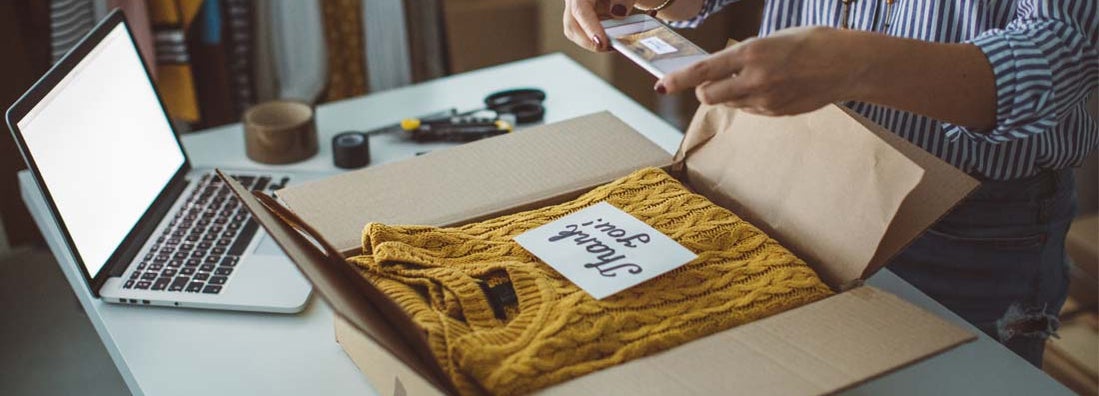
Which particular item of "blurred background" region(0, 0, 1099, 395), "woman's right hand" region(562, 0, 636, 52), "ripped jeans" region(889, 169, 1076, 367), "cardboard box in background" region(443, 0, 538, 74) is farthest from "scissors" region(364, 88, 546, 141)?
"cardboard box in background" region(443, 0, 538, 74)

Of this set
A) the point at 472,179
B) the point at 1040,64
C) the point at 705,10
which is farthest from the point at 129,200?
the point at 1040,64

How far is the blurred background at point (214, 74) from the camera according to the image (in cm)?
185

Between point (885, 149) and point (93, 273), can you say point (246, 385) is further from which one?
point (885, 149)

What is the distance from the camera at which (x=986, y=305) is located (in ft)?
4.02

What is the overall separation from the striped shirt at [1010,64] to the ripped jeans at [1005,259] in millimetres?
38

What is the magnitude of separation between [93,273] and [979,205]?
1.00 meters

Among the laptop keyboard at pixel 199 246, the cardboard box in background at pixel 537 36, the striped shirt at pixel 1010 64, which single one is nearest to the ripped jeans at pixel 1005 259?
the striped shirt at pixel 1010 64

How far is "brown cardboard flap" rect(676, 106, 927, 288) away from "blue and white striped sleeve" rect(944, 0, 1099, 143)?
12cm

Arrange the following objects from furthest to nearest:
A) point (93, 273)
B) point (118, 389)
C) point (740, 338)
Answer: point (118, 389) → point (93, 273) → point (740, 338)

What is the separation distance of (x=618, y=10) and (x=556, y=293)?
40cm

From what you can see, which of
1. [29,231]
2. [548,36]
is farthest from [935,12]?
[29,231]

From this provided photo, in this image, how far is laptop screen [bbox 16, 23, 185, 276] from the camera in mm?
1072

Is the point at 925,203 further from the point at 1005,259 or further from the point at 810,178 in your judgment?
the point at 1005,259

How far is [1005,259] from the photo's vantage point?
3.92 ft
